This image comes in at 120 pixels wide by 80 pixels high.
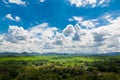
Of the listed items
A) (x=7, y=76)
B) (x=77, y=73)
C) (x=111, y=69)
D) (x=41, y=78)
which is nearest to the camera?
(x=41, y=78)

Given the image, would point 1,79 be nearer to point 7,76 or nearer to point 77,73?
point 7,76

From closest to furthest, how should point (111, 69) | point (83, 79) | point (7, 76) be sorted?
1. point (83, 79)
2. point (7, 76)
3. point (111, 69)

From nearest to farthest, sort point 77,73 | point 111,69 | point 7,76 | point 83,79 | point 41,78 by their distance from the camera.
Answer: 1. point 83,79
2. point 41,78
3. point 7,76
4. point 77,73
5. point 111,69

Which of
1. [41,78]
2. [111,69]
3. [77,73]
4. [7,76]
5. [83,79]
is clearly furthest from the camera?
[111,69]

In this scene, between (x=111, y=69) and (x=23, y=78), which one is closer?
(x=23, y=78)

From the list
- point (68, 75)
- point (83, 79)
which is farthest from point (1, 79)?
point (83, 79)

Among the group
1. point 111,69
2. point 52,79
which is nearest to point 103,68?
point 111,69

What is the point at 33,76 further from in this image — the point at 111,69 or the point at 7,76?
the point at 111,69

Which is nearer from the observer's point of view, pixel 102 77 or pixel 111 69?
pixel 102 77
